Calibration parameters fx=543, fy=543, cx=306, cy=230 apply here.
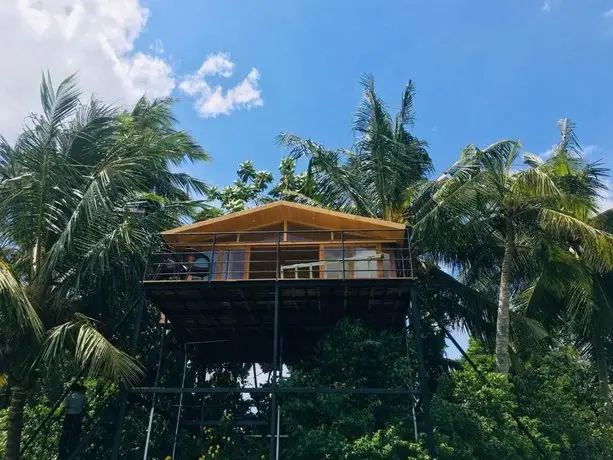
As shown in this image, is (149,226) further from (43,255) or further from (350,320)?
(350,320)

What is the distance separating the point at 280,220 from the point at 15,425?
7494 mm

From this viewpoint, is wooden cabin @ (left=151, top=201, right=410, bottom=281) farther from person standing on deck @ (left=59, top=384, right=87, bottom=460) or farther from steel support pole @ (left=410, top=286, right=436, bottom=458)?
person standing on deck @ (left=59, top=384, right=87, bottom=460)

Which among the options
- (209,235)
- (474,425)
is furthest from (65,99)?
(474,425)

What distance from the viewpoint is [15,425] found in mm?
11258

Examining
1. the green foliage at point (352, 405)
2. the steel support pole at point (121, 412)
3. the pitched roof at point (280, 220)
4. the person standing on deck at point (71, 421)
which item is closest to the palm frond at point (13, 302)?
the steel support pole at point (121, 412)

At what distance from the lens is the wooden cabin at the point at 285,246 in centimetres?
1336

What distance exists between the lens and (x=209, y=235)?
13.7 m

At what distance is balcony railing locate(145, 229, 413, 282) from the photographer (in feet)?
43.7

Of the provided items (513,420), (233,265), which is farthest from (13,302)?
(513,420)

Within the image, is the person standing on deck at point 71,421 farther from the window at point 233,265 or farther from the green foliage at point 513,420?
the green foliage at point 513,420

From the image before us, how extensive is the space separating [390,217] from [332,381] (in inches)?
238

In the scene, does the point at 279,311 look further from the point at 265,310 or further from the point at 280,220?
the point at 280,220

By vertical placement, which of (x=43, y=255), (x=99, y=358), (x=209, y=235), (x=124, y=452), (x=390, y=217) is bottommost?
(x=124, y=452)

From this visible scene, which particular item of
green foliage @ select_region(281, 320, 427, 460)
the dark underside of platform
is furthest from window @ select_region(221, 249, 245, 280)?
green foliage @ select_region(281, 320, 427, 460)
